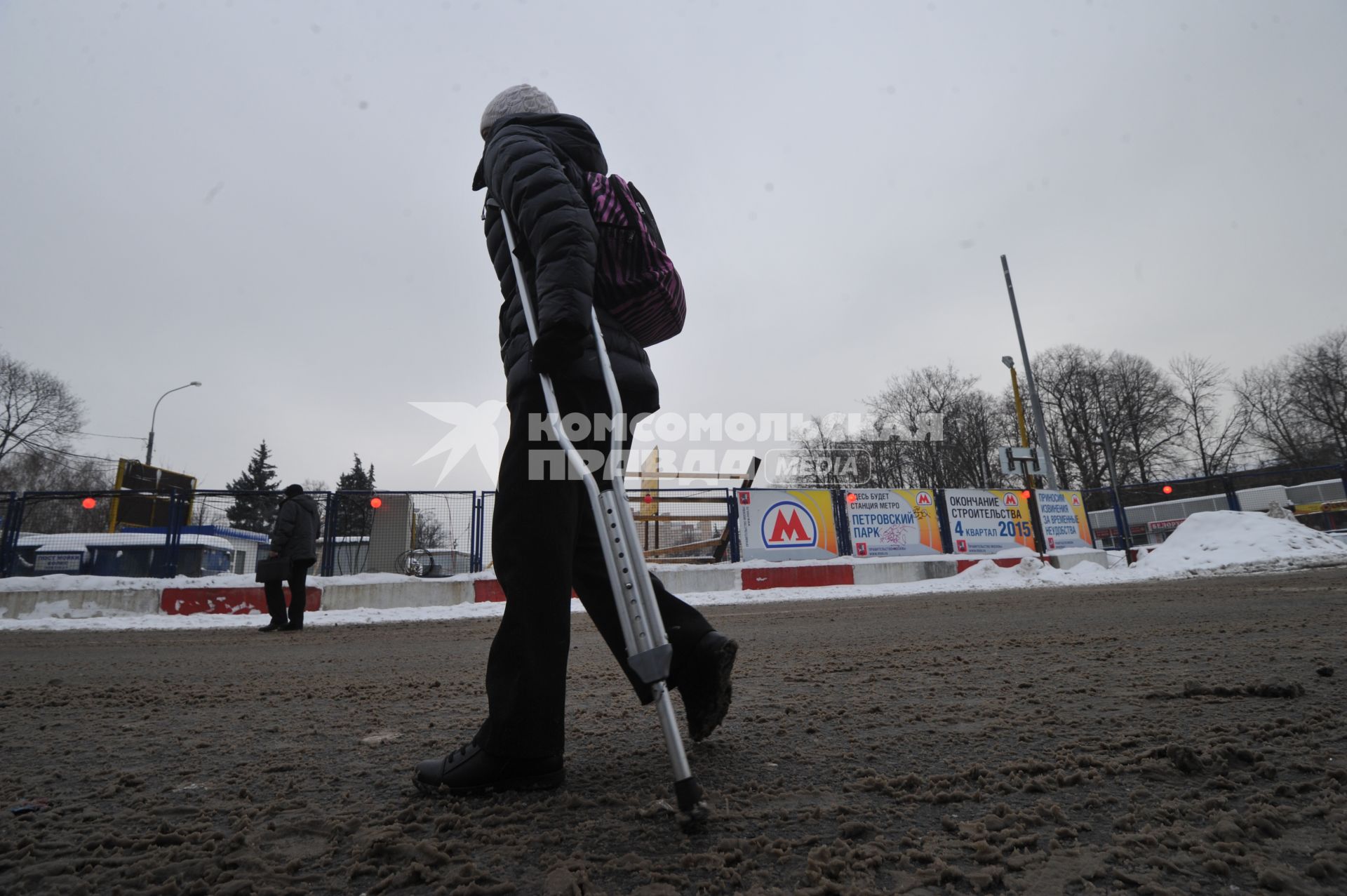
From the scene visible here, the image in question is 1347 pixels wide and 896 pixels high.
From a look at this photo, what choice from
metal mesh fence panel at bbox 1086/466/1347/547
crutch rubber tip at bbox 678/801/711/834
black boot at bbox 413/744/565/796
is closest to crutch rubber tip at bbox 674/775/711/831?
crutch rubber tip at bbox 678/801/711/834

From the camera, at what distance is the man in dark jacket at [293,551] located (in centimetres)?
874

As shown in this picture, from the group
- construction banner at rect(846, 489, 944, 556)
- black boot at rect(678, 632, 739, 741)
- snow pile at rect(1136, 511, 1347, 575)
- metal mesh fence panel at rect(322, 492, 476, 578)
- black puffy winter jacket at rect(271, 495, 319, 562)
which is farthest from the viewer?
construction banner at rect(846, 489, 944, 556)

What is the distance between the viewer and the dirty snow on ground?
34.6 feet

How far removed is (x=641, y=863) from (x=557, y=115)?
2096mm

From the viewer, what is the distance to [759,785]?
1.54 m

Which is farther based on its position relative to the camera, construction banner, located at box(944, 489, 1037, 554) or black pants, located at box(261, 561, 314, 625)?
construction banner, located at box(944, 489, 1037, 554)

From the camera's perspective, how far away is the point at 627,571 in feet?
5.20

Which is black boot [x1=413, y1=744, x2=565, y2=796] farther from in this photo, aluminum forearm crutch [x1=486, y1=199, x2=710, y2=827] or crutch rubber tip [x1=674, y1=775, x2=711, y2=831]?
crutch rubber tip [x1=674, y1=775, x2=711, y2=831]

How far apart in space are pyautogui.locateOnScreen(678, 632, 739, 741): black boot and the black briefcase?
877 centimetres

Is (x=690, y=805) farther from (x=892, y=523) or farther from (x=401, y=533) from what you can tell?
(x=892, y=523)

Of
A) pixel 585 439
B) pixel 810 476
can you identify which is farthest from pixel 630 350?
pixel 810 476

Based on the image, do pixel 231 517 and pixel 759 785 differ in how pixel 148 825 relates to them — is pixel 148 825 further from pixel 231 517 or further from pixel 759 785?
pixel 231 517

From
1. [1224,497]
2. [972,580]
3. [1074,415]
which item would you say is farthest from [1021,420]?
A: [1074,415]

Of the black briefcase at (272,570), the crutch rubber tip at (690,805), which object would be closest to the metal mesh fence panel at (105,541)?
the black briefcase at (272,570)
